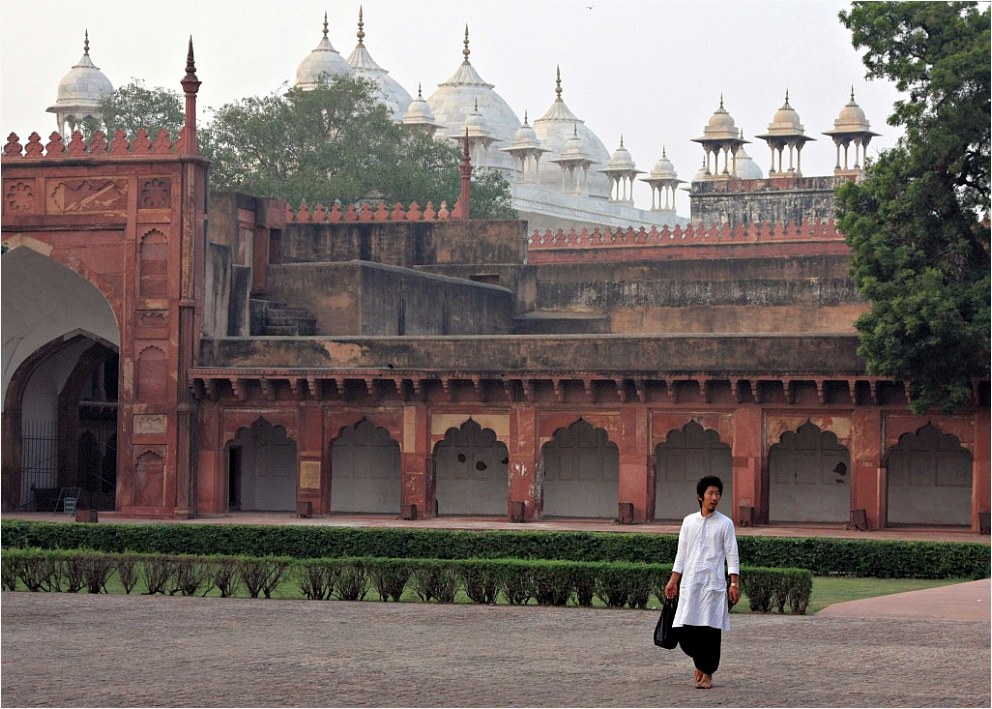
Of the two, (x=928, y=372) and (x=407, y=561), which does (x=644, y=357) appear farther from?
(x=407, y=561)

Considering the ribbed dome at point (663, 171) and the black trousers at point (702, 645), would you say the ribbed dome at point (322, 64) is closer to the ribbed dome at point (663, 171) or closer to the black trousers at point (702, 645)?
the ribbed dome at point (663, 171)

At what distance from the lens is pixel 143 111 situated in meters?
46.0

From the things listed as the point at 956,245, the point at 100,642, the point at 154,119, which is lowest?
the point at 100,642

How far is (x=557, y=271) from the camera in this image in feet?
104

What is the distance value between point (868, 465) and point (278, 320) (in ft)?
28.9

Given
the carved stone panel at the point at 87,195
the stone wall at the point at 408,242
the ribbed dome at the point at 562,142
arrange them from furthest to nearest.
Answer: the ribbed dome at the point at 562,142, the stone wall at the point at 408,242, the carved stone panel at the point at 87,195

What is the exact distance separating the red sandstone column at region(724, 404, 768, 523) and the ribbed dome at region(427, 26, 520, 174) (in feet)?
137

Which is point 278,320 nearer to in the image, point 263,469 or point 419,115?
point 263,469

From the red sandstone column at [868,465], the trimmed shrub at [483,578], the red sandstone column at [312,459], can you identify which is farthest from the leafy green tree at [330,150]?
the trimmed shrub at [483,578]

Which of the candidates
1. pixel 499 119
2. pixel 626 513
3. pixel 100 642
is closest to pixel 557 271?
pixel 626 513

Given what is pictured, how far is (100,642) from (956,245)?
1362 centimetres

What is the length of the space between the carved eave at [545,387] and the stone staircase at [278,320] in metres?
1.96

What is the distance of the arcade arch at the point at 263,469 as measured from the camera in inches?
1086

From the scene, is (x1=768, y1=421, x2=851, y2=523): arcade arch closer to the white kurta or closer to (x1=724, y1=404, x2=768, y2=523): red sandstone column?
(x1=724, y1=404, x2=768, y2=523): red sandstone column
